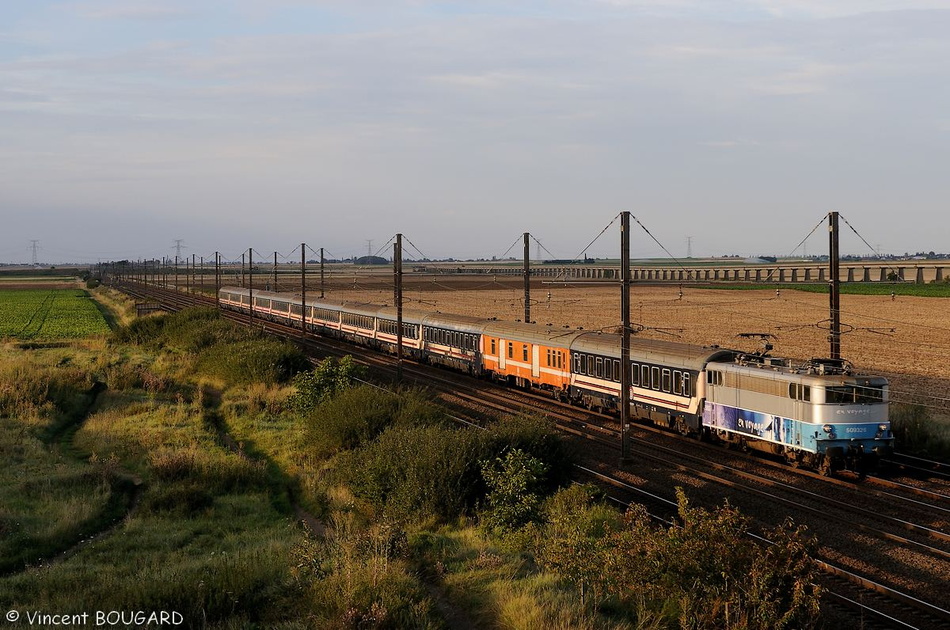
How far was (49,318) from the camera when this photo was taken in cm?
9238

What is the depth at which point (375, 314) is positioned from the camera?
58.3 metres

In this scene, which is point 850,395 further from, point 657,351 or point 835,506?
point 657,351

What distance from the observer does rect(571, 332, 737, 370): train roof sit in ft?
91.1

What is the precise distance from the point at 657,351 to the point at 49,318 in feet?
272

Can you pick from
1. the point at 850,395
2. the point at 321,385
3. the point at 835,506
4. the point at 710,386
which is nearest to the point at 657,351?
the point at 710,386

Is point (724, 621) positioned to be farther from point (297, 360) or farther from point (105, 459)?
point (297, 360)

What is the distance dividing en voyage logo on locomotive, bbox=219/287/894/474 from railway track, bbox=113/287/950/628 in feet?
2.92

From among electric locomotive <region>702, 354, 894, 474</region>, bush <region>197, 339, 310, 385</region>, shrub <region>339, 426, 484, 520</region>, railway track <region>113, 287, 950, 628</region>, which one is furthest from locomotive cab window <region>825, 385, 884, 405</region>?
bush <region>197, 339, 310, 385</region>

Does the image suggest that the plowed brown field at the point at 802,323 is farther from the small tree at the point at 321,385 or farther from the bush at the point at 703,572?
the bush at the point at 703,572

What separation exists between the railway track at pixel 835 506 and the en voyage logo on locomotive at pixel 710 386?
889mm

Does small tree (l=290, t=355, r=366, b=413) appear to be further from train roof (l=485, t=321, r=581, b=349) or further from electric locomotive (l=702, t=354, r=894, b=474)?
electric locomotive (l=702, t=354, r=894, b=474)

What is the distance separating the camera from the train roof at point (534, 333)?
120 feet

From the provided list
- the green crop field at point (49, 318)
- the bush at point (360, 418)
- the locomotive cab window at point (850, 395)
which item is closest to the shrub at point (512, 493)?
the bush at point (360, 418)

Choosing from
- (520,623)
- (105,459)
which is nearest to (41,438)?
(105,459)
